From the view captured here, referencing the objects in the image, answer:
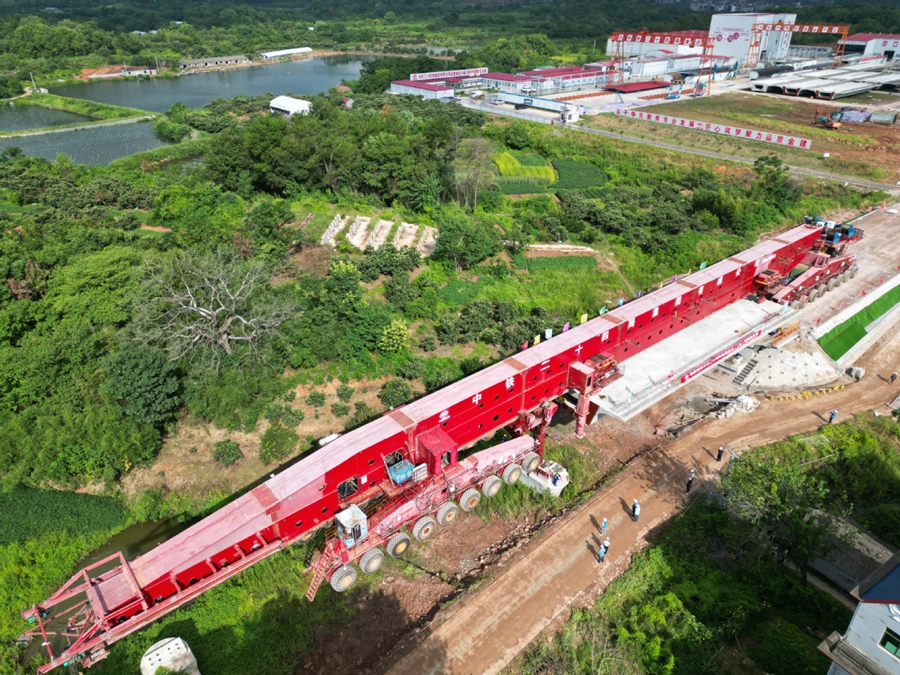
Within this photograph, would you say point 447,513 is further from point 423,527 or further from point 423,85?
point 423,85

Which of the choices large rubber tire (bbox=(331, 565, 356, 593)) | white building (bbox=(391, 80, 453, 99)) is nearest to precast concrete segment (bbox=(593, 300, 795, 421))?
large rubber tire (bbox=(331, 565, 356, 593))

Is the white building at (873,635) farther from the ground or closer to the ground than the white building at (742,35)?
closer to the ground

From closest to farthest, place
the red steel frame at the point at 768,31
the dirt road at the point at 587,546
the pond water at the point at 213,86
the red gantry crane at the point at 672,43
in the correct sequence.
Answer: the dirt road at the point at 587,546 → the red gantry crane at the point at 672,43 → the pond water at the point at 213,86 → the red steel frame at the point at 768,31

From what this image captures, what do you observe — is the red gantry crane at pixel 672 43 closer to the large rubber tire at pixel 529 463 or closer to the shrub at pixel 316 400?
the large rubber tire at pixel 529 463

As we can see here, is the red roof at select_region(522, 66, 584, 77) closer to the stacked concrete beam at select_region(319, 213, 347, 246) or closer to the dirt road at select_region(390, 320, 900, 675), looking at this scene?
the stacked concrete beam at select_region(319, 213, 347, 246)

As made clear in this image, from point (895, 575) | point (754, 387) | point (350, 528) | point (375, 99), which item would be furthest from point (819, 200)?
point (375, 99)

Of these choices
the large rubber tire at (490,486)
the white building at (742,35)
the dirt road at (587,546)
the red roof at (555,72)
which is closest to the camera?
the dirt road at (587,546)

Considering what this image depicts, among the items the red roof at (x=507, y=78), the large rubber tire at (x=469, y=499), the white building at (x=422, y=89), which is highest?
the red roof at (x=507, y=78)

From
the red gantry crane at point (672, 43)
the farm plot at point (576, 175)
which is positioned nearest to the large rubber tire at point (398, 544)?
the farm plot at point (576, 175)
